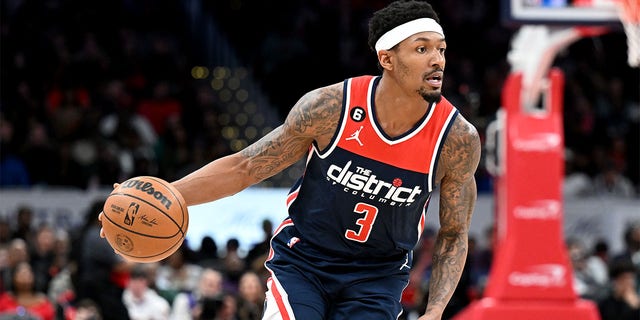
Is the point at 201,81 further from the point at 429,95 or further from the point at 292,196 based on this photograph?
the point at 429,95

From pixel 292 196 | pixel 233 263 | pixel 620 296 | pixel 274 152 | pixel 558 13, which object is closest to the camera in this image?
pixel 274 152

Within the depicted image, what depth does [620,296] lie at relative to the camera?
463 inches

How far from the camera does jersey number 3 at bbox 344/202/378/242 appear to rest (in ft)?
16.9

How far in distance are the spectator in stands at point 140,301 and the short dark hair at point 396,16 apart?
17.7 ft

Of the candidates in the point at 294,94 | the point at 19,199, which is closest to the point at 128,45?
the point at 294,94

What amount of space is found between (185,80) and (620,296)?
7.32 metres

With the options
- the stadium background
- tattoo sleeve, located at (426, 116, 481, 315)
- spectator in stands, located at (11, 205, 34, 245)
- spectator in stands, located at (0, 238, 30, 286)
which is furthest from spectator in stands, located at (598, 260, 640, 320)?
tattoo sleeve, located at (426, 116, 481, 315)

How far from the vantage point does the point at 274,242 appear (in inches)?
215

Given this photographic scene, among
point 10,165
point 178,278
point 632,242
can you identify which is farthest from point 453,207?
point 10,165

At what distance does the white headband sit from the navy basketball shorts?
0.96m

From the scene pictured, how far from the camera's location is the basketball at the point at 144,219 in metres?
5.04

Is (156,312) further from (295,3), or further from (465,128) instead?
(295,3)

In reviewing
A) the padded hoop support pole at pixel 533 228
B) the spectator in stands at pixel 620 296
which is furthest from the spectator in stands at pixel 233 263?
the spectator in stands at pixel 620 296

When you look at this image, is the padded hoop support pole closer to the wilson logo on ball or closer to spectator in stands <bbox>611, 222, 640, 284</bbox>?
spectator in stands <bbox>611, 222, 640, 284</bbox>
